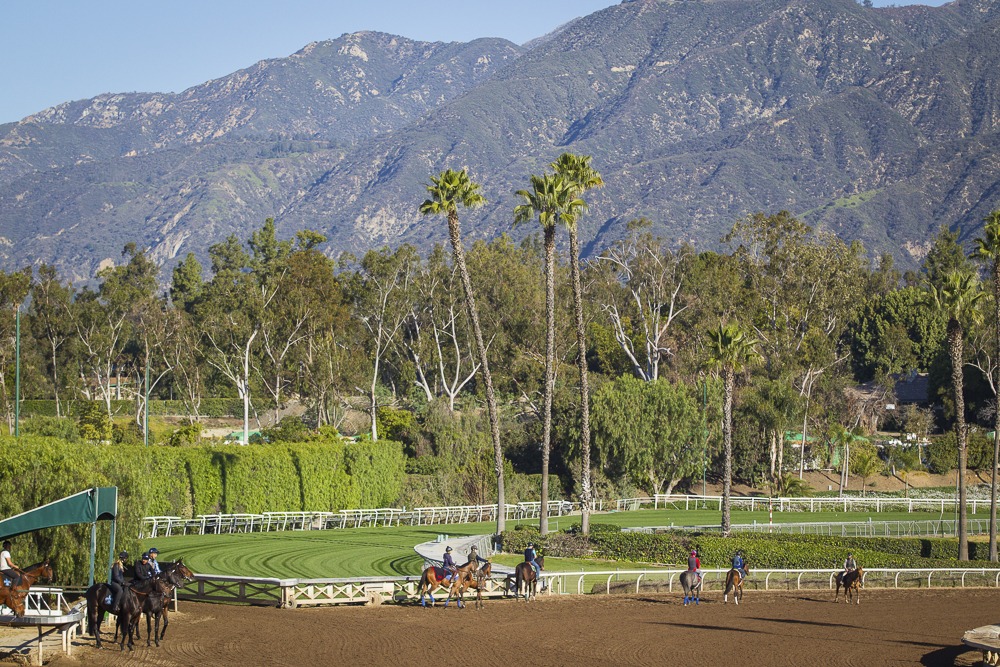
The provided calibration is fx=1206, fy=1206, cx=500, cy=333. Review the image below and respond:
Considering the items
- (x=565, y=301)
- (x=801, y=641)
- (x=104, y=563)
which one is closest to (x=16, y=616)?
(x=104, y=563)

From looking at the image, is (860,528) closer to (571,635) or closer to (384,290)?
(571,635)

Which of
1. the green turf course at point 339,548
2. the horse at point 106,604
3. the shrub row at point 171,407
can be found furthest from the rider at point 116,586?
the shrub row at point 171,407

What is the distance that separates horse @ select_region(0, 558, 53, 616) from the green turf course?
14.3 m

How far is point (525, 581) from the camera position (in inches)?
1356

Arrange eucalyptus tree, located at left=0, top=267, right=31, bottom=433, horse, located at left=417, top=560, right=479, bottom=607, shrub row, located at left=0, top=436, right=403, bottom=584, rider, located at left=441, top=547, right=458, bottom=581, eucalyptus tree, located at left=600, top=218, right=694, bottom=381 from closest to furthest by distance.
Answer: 1. horse, located at left=417, top=560, right=479, bottom=607
2. rider, located at left=441, top=547, right=458, bottom=581
3. shrub row, located at left=0, top=436, right=403, bottom=584
4. eucalyptus tree, located at left=0, top=267, right=31, bottom=433
5. eucalyptus tree, located at left=600, top=218, right=694, bottom=381

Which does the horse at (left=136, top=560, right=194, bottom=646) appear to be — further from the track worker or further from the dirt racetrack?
the dirt racetrack

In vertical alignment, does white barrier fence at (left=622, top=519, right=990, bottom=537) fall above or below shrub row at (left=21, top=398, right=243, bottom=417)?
below

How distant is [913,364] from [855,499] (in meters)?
52.9

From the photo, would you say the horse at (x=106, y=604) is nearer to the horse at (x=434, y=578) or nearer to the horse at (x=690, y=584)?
the horse at (x=434, y=578)

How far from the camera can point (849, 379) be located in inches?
4227

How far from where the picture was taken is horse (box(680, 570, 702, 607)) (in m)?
34.5

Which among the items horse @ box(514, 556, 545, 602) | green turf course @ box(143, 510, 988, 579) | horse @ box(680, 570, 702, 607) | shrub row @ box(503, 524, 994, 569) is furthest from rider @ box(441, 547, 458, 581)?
shrub row @ box(503, 524, 994, 569)

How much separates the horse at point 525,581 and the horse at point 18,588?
44.2 feet

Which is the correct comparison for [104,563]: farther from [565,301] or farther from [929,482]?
[565,301]
